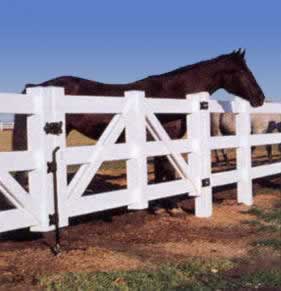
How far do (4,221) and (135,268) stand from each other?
4.02 ft

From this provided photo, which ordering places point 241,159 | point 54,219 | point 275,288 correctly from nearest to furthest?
point 275,288, point 54,219, point 241,159

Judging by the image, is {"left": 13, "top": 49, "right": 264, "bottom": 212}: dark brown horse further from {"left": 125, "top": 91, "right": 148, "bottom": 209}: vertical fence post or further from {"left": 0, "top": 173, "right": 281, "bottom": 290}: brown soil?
{"left": 125, "top": 91, "right": 148, "bottom": 209}: vertical fence post

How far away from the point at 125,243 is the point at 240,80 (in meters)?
4.02

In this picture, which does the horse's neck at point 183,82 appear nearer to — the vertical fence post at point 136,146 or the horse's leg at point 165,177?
the horse's leg at point 165,177

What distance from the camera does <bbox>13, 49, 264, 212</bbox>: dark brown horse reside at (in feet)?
31.3

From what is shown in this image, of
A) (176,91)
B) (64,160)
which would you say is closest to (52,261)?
(64,160)

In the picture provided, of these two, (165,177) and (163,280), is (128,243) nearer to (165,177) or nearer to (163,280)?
(163,280)

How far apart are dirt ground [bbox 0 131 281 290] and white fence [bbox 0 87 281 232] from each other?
0.34 meters

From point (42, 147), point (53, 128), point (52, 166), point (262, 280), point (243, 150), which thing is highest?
point (53, 128)

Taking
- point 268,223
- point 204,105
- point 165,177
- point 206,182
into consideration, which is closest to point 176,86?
point 204,105

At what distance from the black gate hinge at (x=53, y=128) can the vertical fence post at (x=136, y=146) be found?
4.53 ft

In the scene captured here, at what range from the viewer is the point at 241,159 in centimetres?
1048

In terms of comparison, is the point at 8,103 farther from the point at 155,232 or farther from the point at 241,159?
the point at 241,159

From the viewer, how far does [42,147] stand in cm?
628
